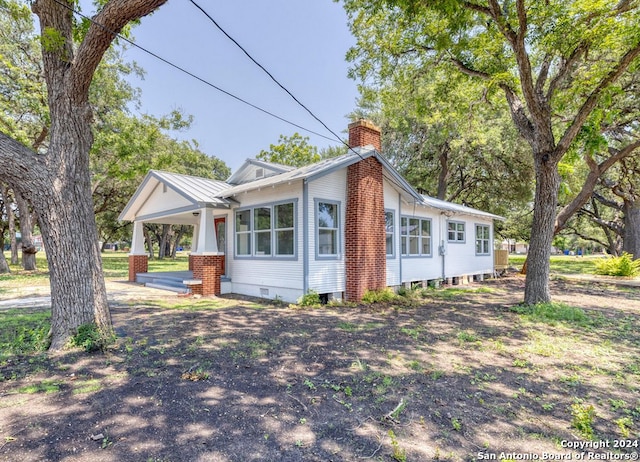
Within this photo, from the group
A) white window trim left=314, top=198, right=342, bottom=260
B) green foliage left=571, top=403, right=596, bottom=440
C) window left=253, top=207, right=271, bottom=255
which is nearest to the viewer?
green foliage left=571, top=403, right=596, bottom=440

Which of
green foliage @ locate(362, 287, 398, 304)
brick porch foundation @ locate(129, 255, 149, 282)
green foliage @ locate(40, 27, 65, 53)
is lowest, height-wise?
green foliage @ locate(362, 287, 398, 304)

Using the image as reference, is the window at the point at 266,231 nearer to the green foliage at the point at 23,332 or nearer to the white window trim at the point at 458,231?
the green foliage at the point at 23,332

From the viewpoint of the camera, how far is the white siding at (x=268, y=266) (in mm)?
8930

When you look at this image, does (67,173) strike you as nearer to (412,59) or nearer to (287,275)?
(287,275)

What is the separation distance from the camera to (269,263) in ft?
32.1

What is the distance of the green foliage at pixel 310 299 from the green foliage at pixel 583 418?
19.7ft

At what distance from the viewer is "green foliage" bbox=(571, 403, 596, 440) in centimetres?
289

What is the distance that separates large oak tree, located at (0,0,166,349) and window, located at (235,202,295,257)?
16.3 ft

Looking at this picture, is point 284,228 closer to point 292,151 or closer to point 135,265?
point 135,265

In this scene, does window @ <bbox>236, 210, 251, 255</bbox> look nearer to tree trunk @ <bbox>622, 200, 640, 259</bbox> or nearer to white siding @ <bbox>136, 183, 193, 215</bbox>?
white siding @ <bbox>136, 183, 193, 215</bbox>

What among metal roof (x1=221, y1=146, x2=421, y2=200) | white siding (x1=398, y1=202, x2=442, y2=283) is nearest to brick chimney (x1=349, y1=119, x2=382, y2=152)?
metal roof (x1=221, y1=146, x2=421, y2=200)

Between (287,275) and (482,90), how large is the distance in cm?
803

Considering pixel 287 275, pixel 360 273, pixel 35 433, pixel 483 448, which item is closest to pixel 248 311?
pixel 287 275

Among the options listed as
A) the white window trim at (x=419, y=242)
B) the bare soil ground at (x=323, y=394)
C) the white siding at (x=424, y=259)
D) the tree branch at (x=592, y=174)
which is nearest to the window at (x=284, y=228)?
the bare soil ground at (x=323, y=394)
